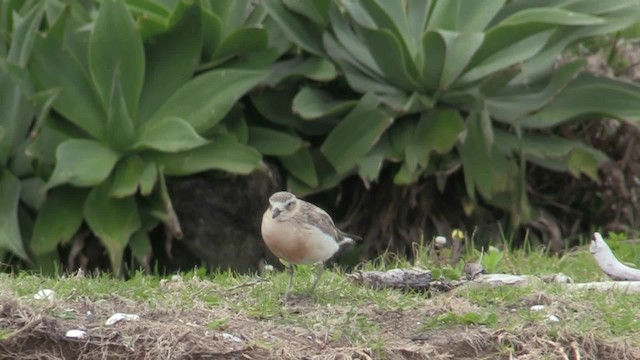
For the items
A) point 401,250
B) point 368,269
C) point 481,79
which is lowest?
point 401,250

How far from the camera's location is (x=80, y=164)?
377 inches

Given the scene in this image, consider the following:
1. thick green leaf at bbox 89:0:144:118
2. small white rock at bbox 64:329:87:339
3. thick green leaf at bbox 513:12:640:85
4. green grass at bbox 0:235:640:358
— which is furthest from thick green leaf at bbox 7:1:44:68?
small white rock at bbox 64:329:87:339

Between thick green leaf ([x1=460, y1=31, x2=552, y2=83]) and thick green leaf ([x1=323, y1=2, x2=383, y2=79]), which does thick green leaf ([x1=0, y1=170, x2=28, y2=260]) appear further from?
thick green leaf ([x1=460, y1=31, x2=552, y2=83])

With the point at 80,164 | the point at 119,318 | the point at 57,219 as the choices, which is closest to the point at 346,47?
the point at 80,164

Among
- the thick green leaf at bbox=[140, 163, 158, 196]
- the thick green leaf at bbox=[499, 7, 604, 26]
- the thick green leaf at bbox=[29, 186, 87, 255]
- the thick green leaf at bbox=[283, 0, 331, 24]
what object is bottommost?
the thick green leaf at bbox=[29, 186, 87, 255]

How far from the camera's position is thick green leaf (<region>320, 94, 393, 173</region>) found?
10133 millimetres

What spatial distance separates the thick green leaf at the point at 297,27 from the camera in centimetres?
1032

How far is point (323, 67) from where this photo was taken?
33.9ft

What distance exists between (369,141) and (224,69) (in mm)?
1105

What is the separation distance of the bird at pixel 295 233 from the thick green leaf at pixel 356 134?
2.70 m

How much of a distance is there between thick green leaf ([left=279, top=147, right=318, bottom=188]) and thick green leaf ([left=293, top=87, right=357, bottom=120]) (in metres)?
0.33

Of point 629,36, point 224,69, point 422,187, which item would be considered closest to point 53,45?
point 224,69

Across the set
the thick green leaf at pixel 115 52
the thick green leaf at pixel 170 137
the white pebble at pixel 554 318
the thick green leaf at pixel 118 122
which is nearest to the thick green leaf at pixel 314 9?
the thick green leaf at pixel 115 52

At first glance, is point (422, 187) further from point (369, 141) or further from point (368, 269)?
point (368, 269)
